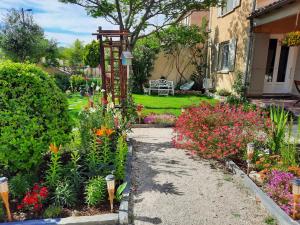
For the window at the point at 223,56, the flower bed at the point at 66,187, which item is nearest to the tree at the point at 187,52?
the window at the point at 223,56

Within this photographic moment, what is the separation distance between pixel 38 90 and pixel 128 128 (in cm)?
252

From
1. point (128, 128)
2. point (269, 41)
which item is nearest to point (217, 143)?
point (128, 128)

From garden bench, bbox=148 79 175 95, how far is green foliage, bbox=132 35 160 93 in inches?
→ 37.3

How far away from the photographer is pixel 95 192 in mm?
3211

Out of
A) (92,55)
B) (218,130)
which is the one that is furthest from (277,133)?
(92,55)

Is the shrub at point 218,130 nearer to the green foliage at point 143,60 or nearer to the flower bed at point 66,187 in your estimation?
the flower bed at point 66,187

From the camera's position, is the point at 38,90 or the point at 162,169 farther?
the point at 162,169

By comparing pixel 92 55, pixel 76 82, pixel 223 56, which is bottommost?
pixel 76 82

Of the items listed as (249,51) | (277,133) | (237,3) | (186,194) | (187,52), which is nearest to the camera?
(186,194)

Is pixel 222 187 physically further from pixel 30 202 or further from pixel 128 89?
pixel 128 89

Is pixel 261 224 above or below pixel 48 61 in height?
below

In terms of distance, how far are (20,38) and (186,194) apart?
15429 millimetres

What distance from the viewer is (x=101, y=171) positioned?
12.5 feet

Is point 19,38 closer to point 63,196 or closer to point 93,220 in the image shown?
point 63,196
